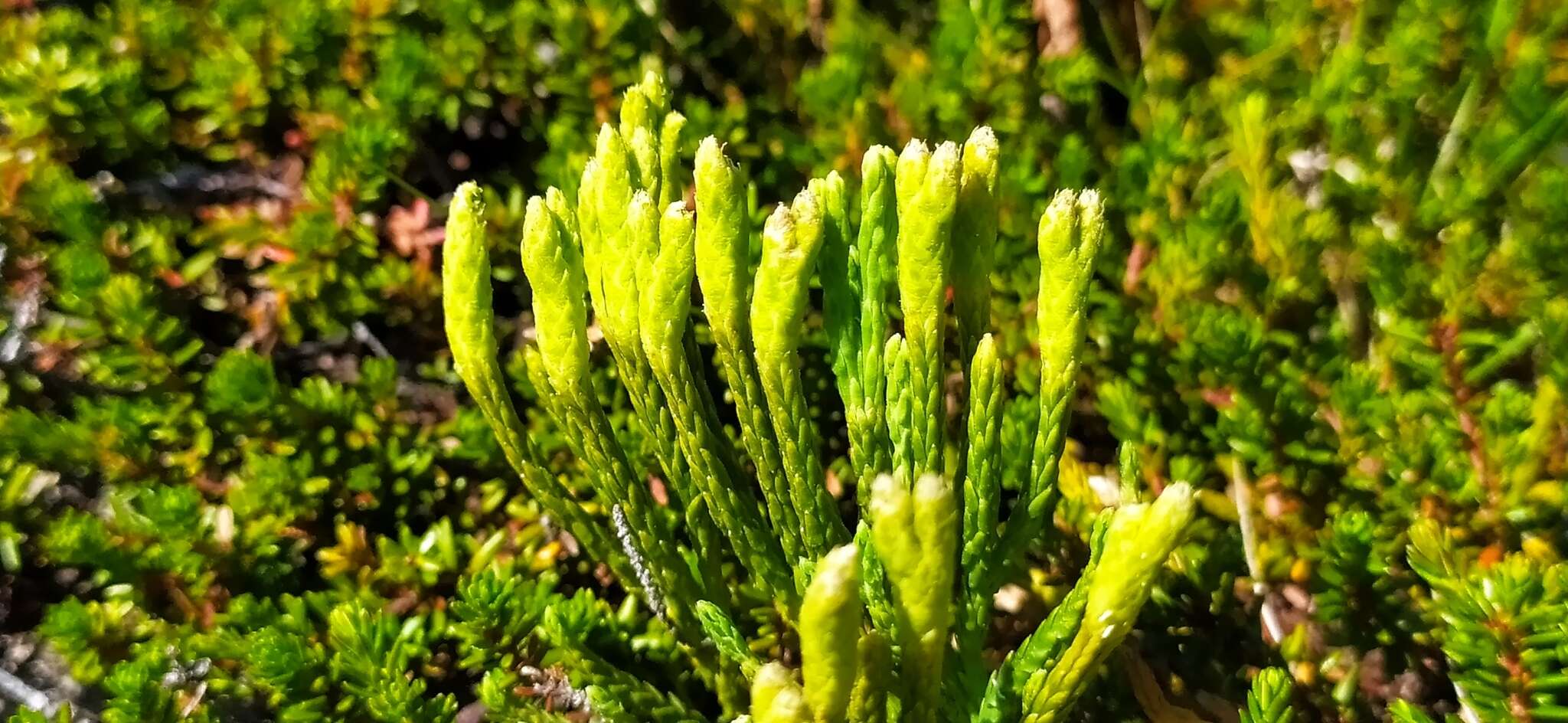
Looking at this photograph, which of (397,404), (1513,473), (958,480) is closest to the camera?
(958,480)

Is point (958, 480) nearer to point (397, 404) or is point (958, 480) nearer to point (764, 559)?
point (764, 559)

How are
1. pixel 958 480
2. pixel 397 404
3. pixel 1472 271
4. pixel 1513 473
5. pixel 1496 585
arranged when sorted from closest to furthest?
pixel 1496 585
pixel 958 480
pixel 1513 473
pixel 1472 271
pixel 397 404

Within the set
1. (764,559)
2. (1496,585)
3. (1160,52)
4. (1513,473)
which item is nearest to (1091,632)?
(764,559)

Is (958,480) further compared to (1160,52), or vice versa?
(1160,52)

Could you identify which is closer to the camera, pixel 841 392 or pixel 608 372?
pixel 841 392

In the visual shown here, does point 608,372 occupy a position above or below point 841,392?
above

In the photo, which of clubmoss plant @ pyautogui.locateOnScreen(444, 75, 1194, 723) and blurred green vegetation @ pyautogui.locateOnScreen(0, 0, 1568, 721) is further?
blurred green vegetation @ pyautogui.locateOnScreen(0, 0, 1568, 721)

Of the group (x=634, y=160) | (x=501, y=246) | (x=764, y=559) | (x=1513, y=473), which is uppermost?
(x=501, y=246)

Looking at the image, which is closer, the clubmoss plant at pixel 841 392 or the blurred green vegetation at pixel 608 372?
the clubmoss plant at pixel 841 392
